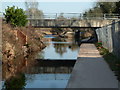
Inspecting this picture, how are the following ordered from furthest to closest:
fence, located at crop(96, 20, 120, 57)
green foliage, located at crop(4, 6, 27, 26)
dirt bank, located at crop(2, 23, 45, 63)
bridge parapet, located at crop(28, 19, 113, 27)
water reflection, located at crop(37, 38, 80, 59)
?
bridge parapet, located at crop(28, 19, 113, 27), green foliage, located at crop(4, 6, 27, 26), water reflection, located at crop(37, 38, 80, 59), dirt bank, located at crop(2, 23, 45, 63), fence, located at crop(96, 20, 120, 57)

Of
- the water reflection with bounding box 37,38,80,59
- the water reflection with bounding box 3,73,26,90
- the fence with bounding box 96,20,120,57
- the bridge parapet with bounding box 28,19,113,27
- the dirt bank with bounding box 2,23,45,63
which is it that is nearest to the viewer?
the water reflection with bounding box 3,73,26,90

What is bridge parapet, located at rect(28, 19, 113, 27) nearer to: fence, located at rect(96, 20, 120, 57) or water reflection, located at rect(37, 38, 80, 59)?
water reflection, located at rect(37, 38, 80, 59)

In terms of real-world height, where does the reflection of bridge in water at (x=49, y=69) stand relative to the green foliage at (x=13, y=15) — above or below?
below

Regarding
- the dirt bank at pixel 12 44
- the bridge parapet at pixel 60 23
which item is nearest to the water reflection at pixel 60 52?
the dirt bank at pixel 12 44

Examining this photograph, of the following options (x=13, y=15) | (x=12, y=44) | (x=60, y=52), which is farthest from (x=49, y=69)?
(x=60, y=52)

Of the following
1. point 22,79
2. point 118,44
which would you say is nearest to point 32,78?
point 22,79

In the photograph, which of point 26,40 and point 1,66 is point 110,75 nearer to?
point 1,66

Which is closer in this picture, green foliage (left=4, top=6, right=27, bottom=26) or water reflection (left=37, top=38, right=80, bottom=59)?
water reflection (left=37, top=38, right=80, bottom=59)

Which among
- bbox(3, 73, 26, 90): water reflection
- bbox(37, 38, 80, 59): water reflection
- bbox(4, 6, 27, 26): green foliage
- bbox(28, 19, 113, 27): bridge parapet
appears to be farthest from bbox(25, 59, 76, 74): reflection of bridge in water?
bbox(28, 19, 113, 27): bridge parapet

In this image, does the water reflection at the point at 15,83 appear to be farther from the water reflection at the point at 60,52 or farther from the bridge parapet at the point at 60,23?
the bridge parapet at the point at 60,23

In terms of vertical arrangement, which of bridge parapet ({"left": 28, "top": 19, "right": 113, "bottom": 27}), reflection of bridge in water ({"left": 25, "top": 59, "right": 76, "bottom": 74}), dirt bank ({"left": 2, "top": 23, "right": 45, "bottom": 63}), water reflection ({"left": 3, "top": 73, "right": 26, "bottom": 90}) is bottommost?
reflection of bridge in water ({"left": 25, "top": 59, "right": 76, "bottom": 74})

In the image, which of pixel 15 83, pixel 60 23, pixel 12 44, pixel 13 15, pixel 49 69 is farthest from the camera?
pixel 60 23

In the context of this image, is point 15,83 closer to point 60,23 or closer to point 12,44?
point 12,44

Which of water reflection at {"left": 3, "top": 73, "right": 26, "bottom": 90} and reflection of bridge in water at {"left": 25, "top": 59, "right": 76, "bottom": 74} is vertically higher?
water reflection at {"left": 3, "top": 73, "right": 26, "bottom": 90}
